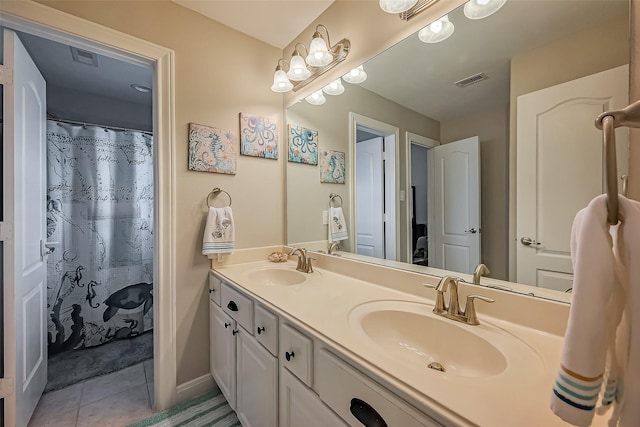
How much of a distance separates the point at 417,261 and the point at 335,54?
1249 mm

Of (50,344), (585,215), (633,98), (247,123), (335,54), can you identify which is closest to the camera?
(585,215)

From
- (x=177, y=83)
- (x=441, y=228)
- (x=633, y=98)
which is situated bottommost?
(x=441, y=228)

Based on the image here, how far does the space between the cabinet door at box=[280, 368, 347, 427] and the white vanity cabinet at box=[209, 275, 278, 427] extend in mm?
63

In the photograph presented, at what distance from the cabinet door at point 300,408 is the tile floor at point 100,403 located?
1.12 meters

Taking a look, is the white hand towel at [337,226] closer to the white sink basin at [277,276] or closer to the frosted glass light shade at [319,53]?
the white sink basin at [277,276]

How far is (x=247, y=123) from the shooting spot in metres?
1.83

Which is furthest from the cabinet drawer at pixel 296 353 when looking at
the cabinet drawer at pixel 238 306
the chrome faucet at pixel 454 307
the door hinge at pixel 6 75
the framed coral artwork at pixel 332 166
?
the door hinge at pixel 6 75

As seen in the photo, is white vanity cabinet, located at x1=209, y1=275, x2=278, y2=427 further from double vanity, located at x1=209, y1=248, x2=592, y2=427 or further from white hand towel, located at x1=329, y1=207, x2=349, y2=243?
white hand towel, located at x1=329, y1=207, x2=349, y2=243

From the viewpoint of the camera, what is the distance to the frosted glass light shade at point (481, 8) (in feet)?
3.20

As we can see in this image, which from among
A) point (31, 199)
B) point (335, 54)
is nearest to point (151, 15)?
point (335, 54)

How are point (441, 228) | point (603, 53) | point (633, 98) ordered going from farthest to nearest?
point (441, 228) < point (603, 53) < point (633, 98)

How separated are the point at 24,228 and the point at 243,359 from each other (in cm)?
131

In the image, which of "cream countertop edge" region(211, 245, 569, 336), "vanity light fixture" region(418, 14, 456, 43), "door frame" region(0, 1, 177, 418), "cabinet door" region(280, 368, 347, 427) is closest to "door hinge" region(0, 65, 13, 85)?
"door frame" region(0, 1, 177, 418)

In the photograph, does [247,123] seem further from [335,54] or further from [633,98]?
[633,98]
